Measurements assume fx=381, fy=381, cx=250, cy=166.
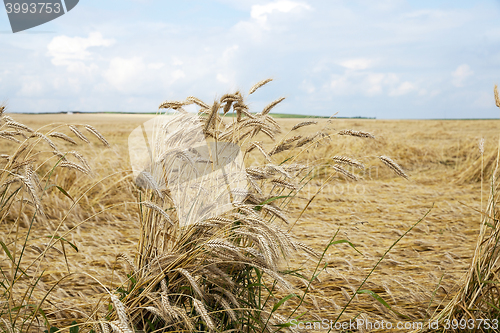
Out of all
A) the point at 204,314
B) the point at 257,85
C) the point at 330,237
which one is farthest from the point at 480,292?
the point at 330,237

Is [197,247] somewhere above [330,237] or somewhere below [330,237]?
above

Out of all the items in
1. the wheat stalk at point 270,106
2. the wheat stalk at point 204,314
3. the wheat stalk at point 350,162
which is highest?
the wheat stalk at point 270,106

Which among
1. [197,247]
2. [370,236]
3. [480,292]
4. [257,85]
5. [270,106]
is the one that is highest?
[257,85]

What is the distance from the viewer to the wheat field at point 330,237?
1798mm

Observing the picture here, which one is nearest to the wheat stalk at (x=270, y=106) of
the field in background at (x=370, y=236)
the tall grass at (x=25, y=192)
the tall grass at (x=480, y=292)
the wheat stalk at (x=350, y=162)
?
the field in background at (x=370, y=236)

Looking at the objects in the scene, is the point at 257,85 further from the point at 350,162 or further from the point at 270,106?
the point at 350,162

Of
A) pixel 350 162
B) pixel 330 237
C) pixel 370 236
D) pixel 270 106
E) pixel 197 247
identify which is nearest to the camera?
pixel 197 247

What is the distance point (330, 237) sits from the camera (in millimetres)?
3064

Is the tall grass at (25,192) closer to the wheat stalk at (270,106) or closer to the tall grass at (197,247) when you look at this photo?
the tall grass at (197,247)

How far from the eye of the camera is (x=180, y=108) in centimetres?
172

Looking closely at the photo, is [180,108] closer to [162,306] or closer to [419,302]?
[162,306]

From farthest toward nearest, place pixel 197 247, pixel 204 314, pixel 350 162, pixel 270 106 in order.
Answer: pixel 270 106
pixel 350 162
pixel 197 247
pixel 204 314

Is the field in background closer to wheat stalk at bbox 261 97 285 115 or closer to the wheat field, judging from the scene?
the wheat field

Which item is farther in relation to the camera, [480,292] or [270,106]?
[270,106]
